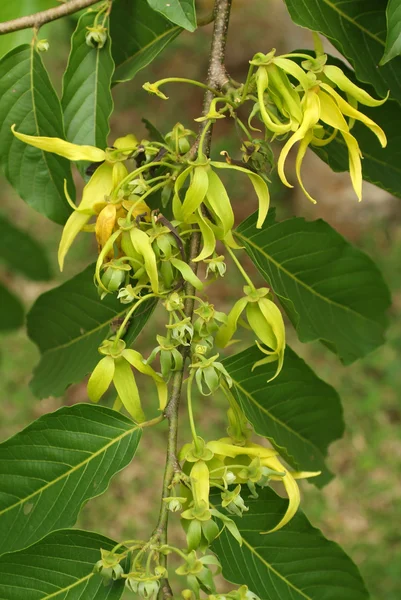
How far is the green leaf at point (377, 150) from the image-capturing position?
3.61 feet

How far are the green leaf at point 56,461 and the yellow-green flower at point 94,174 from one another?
203mm

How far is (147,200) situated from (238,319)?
245mm

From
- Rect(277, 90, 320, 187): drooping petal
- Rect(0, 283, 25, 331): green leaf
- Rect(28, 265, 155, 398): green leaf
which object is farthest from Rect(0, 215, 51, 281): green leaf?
Rect(277, 90, 320, 187): drooping petal

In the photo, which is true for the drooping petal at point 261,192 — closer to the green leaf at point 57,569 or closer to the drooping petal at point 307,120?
the drooping petal at point 307,120

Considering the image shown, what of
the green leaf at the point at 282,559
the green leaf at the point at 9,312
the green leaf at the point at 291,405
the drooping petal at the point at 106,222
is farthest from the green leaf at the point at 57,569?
the green leaf at the point at 9,312

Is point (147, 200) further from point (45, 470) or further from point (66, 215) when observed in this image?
point (45, 470)

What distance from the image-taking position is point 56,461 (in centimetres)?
94

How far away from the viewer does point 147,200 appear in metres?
1.06

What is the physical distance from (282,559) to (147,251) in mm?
459

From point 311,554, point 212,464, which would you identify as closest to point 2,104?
point 212,464

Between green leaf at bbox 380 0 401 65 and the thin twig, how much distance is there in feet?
0.76

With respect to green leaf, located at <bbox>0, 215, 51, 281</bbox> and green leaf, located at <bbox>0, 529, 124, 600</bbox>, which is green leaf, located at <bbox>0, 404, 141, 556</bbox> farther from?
green leaf, located at <bbox>0, 215, 51, 281</bbox>

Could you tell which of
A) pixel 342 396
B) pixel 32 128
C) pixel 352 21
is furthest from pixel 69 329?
pixel 342 396

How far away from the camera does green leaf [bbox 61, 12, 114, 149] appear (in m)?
1.08
